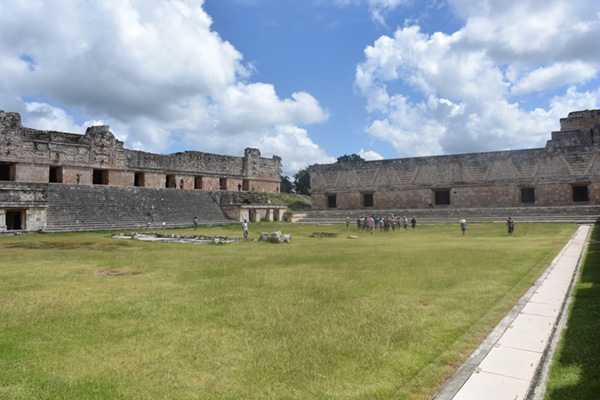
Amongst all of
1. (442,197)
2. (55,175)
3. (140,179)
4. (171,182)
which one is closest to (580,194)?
(442,197)

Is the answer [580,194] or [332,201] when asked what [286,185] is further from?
[580,194]

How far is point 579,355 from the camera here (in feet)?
11.5

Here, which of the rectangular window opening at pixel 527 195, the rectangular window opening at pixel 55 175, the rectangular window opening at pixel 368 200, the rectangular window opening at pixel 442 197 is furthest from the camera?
the rectangular window opening at pixel 368 200

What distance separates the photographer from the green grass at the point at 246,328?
9.84 feet

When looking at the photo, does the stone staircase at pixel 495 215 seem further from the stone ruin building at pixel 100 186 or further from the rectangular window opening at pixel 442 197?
the stone ruin building at pixel 100 186

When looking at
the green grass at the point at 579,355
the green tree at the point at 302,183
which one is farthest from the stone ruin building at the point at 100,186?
the green tree at the point at 302,183

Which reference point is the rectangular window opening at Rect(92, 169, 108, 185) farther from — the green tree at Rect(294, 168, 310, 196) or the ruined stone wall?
the green tree at Rect(294, 168, 310, 196)

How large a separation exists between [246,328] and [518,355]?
2.75 m

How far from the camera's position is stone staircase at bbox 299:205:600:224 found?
71.6ft

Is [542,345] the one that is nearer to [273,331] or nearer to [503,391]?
[503,391]

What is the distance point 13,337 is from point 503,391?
4.66 m

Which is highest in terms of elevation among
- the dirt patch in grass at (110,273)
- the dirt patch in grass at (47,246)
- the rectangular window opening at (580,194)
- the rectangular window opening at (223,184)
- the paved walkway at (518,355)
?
the rectangular window opening at (223,184)

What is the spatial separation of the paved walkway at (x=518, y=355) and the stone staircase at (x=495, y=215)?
19151mm

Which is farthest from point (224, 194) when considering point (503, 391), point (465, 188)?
point (503, 391)
